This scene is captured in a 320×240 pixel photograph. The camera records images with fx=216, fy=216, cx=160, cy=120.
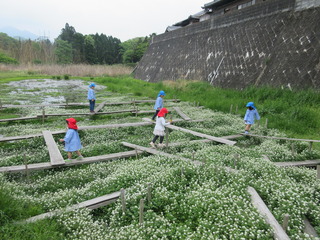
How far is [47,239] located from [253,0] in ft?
99.6

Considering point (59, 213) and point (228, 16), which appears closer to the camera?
point (59, 213)

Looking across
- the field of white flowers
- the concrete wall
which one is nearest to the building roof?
the concrete wall

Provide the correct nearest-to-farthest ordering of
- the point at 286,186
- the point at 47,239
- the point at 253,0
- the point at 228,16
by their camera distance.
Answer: the point at 47,239 < the point at 286,186 < the point at 228,16 < the point at 253,0

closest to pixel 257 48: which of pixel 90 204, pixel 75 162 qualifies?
pixel 75 162

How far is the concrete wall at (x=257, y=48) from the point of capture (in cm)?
1497

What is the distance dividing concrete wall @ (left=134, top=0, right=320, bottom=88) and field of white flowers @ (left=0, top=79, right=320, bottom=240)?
7959 mm

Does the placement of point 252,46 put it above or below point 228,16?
below

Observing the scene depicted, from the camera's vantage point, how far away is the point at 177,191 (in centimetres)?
605

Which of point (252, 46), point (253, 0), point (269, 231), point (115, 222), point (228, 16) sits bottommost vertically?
point (115, 222)

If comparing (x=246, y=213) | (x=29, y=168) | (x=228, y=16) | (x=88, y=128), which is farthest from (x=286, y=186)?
(x=228, y=16)

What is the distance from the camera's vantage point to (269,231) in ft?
14.6

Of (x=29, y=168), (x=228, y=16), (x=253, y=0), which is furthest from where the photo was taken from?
(x=253, y=0)

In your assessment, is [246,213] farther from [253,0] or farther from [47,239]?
[253,0]

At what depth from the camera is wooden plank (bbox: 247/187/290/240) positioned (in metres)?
4.36
